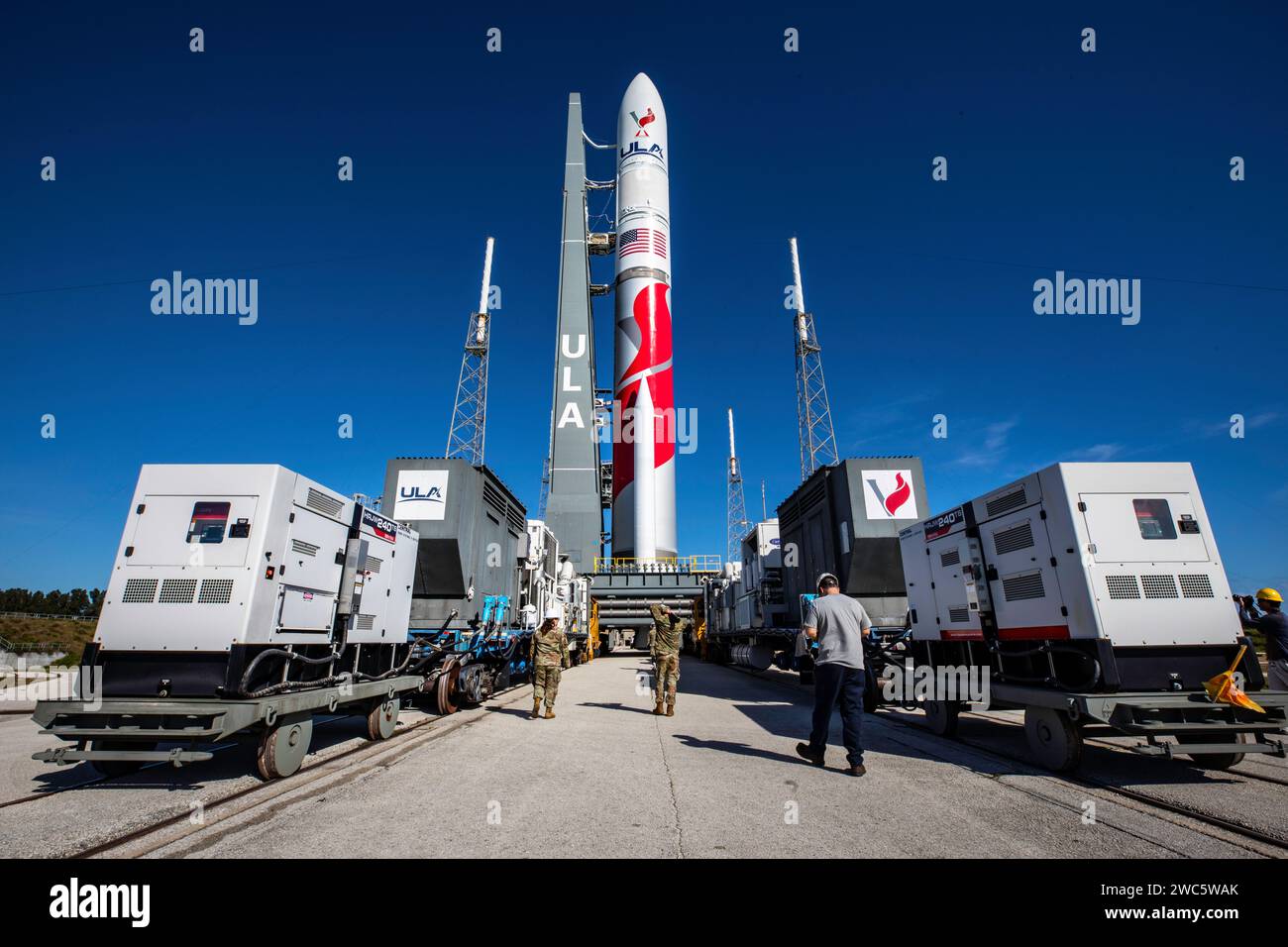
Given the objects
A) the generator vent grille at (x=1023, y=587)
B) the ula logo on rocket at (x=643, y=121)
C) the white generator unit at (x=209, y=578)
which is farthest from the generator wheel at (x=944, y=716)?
the ula logo on rocket at (x=643, y=121)

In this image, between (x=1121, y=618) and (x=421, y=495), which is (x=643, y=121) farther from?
(x=1121, y=618)

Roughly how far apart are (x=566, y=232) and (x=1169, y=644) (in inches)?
1668

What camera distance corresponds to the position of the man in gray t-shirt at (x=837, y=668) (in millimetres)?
5414

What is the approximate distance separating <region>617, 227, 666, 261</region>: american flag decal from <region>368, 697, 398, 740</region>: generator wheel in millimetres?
31945

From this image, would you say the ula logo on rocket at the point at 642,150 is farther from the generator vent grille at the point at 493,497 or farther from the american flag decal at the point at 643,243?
the generator vent grille at the point at 493,497

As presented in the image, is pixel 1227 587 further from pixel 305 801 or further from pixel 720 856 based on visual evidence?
pixel 305 801

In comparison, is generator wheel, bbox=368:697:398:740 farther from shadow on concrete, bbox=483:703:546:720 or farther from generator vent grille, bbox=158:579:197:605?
generator vent grille, bbox=158:579:197:605

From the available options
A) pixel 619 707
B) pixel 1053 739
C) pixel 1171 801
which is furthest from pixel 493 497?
pixel 1171 801

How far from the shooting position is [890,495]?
1097 cm

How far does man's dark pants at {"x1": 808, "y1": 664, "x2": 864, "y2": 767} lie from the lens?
5.37 metres

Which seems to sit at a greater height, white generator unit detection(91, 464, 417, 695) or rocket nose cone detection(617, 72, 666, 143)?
→ rocket nose cone detection(617, 72, 666, 143)

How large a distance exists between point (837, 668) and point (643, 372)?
28.7 metres

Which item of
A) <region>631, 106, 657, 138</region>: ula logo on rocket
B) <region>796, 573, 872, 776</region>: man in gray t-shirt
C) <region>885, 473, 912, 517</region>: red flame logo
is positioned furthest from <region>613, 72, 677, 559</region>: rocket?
<region>796, 573, 872, 776</region>: man in gray t-shirt

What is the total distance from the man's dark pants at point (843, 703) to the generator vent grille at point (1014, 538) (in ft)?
7.65
